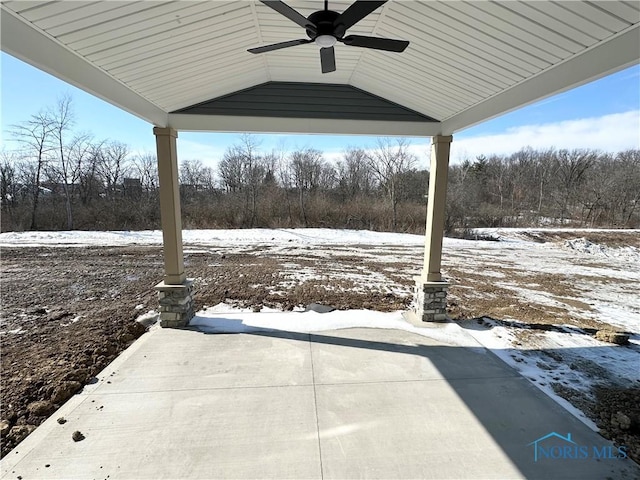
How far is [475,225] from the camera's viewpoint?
56.5 feet

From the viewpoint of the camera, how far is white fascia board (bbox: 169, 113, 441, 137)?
392cm

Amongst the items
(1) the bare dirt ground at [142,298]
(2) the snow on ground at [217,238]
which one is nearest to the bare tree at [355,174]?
(2) the snow on ground at [217,238]

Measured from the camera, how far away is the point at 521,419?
245 cm

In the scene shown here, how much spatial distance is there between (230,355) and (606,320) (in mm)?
5736

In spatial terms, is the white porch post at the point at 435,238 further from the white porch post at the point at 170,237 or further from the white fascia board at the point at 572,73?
the white porch post at the point at 170,237

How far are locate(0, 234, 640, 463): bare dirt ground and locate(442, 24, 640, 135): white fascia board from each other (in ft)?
8.67

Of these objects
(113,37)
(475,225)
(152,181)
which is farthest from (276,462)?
(152,181)

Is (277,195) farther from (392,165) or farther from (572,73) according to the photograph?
(572,73)

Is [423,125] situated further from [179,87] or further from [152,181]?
[152,181]

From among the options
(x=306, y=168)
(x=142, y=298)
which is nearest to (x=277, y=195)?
(x=306, y=168)

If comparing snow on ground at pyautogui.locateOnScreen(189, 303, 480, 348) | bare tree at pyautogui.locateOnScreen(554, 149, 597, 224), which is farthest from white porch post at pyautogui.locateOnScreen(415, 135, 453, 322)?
bare tree at pyautogui.locateOnScreen(554, 149, 597, 224)

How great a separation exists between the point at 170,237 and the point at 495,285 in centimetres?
662

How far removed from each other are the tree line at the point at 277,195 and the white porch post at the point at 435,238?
11.9 meters

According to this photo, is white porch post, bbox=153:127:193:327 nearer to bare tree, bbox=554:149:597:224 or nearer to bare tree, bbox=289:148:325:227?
bare tree, bbox=289:148:325:227
